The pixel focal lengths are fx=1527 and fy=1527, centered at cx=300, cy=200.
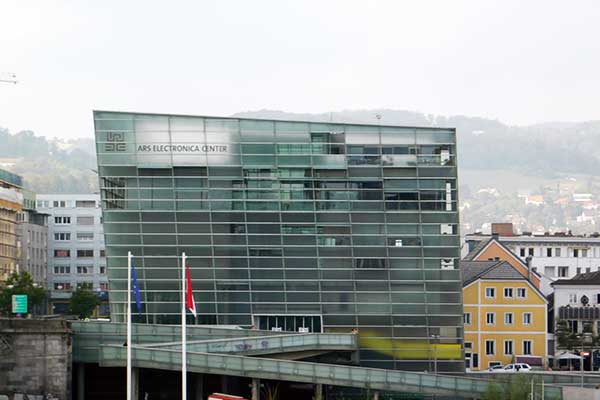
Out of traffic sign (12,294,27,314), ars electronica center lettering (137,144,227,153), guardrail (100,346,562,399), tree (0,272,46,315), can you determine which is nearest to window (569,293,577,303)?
ars electronica center lettering (137,144,227,153)

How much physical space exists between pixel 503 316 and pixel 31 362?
61283 millimetres

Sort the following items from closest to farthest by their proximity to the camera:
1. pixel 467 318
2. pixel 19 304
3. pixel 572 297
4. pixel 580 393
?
pixel 580 393 → pixel 19 304 → pixel 467 318 → pixel 572 297

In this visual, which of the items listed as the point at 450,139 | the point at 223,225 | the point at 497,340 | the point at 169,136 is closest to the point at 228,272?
the point at 223,225

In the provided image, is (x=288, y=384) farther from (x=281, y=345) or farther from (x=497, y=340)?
(x=497, y=340)

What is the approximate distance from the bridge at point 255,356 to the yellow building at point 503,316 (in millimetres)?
32714

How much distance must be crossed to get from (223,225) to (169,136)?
8.51m

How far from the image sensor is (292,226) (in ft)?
412

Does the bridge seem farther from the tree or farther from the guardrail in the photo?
the tree

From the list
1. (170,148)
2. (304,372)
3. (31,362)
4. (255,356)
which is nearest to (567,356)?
(170,148)

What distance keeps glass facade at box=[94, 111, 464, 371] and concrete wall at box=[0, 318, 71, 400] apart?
19.7m

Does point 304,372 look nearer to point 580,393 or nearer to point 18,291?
point 580,393

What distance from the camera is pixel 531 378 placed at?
354 ft

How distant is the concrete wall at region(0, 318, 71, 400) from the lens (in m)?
104

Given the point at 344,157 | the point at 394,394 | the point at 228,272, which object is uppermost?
the point at 344,157
